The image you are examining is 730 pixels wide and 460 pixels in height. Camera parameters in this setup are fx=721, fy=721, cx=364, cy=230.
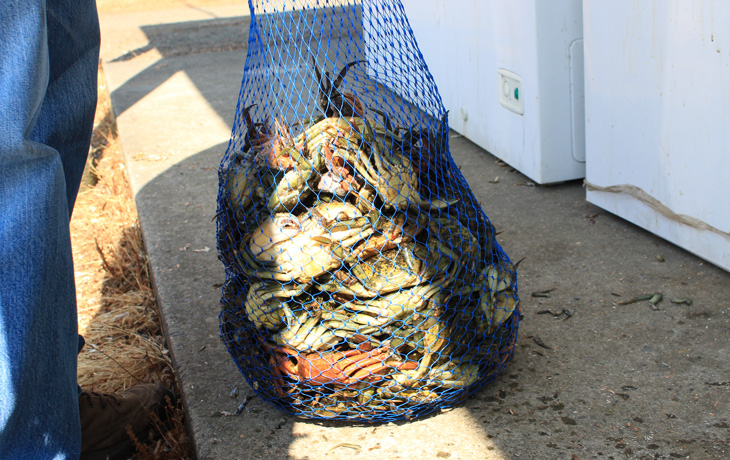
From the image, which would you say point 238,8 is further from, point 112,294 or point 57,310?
point 57,310

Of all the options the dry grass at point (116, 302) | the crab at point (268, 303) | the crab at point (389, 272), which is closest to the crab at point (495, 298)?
the crab at point (389, 272)

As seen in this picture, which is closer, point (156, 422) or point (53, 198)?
point (53, 198)

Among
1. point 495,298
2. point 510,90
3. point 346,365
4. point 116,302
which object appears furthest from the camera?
point 510,90

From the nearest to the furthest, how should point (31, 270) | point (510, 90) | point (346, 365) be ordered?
point (31, 270) < point (346, 365) < point (510, 90)

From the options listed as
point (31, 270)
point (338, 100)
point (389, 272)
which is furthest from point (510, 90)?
point (31, 270)

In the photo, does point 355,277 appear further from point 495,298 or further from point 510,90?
point 510,90

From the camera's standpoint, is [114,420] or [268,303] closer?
[268,303]

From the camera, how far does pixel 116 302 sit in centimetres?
330

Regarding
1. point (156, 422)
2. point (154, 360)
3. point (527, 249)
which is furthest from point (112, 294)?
point (527, 249)

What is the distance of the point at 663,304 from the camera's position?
2490mm

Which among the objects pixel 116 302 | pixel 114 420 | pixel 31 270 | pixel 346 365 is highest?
pixel 31 270

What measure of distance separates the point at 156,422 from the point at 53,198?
3.11 feet

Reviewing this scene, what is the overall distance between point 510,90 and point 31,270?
2.65m

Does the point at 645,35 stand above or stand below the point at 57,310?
above
